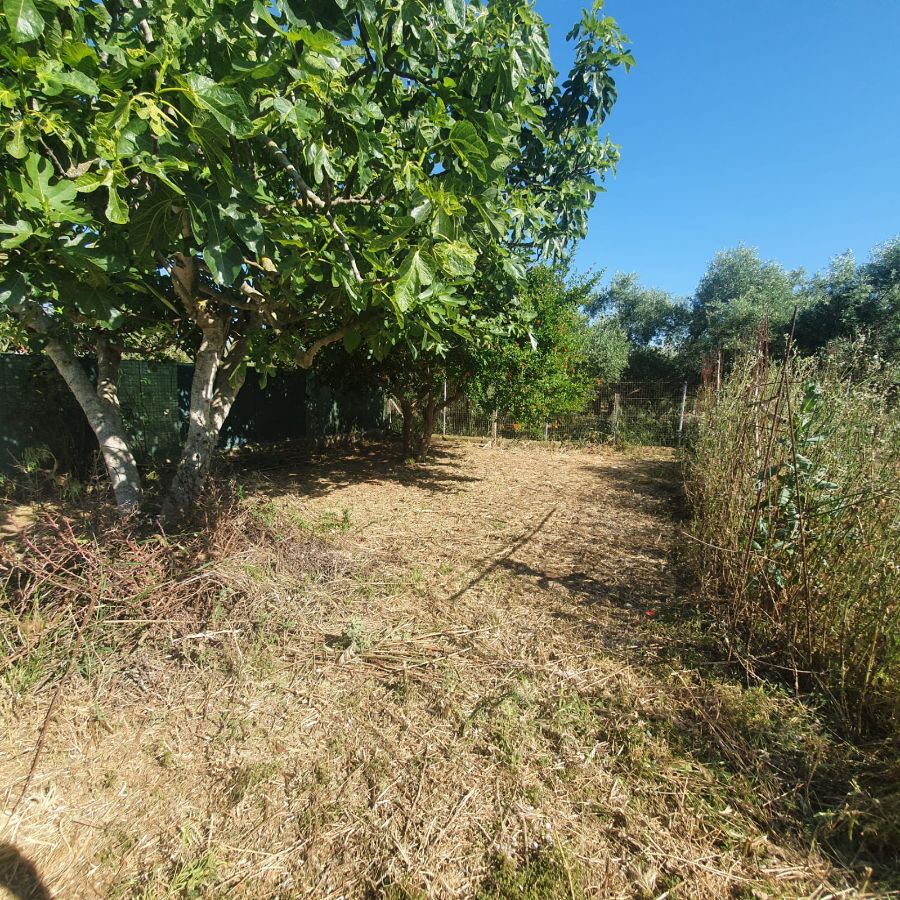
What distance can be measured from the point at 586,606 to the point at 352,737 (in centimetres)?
192

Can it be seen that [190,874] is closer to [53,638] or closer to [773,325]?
[53,638]

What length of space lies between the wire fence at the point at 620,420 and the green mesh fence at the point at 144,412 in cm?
293

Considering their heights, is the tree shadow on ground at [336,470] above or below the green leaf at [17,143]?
below

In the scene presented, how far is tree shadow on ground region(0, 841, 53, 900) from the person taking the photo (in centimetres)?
155

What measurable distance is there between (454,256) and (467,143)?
0.57 metres

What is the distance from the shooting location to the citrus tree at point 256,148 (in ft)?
6.20

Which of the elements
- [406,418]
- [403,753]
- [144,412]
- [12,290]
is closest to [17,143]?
[12,290]

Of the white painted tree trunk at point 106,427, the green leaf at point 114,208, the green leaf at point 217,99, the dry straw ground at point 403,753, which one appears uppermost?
the green leaf at point 217,99

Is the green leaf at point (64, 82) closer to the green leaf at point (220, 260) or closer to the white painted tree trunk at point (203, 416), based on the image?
the green leaf at point (220, 260)

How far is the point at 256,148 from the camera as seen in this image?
2.82 m

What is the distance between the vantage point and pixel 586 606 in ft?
11.2

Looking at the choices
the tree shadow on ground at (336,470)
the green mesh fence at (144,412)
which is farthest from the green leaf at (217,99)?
the tree shadow on ground at (336,470)

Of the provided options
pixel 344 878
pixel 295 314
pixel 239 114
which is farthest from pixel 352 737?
pixel 295 314

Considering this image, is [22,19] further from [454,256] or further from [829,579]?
[829,579]
